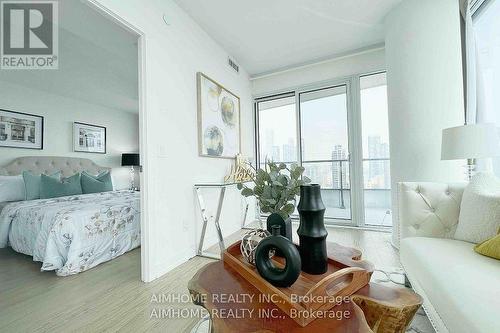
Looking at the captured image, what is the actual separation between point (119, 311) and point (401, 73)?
3.37 metres

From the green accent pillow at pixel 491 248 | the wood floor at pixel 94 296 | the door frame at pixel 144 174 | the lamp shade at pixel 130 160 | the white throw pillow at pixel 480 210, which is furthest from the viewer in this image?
the lamp shade at pixel 130 160

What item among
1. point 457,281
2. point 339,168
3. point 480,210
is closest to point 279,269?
point 457,281

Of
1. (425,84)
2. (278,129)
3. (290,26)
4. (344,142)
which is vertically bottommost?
(344,142)

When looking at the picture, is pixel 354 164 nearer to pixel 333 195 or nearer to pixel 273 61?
pixel 333 195

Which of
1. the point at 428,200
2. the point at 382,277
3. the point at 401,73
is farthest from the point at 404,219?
the point at 401,73

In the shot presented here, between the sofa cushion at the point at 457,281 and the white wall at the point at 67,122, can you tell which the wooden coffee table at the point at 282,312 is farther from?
the white wall at the point at 67,122

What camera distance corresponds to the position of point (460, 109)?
2.14m

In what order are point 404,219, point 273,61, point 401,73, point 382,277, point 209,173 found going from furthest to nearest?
point 273,61 → point 209,173 → point 401,73 → point 382,277 → point 404,219

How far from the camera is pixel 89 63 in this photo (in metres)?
2.98

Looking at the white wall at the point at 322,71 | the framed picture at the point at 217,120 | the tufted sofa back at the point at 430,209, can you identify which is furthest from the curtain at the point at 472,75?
the framed picture at the point at 217,120

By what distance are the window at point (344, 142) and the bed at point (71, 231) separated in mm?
2635

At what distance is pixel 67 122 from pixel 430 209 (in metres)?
5.18

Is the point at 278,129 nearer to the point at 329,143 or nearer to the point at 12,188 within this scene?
the point at 329,143

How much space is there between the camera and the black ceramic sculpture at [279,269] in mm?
745
